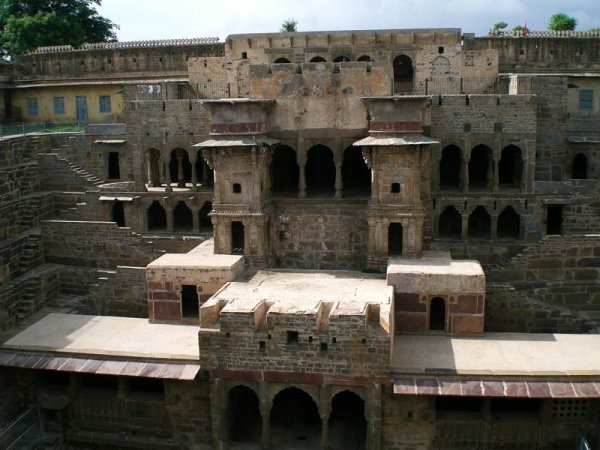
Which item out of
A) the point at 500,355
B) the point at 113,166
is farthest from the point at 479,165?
the point at 113,166

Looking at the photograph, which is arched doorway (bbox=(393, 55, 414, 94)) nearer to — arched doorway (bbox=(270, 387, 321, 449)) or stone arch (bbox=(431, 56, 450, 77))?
stone arch (bbox=(431, 56, 450, 77))

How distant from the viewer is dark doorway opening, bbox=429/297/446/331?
18844 millimetres

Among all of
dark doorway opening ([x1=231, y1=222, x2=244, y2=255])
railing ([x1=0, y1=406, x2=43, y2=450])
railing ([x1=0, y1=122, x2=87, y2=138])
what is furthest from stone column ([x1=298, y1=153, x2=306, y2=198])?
railing ([x1=0, y1=122, x2=87, y2=138])

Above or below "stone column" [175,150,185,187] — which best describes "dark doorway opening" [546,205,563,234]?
below

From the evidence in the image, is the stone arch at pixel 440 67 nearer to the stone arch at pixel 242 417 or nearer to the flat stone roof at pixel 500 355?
the flat stone roof at pixel 500 355

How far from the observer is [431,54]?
90.4 ft

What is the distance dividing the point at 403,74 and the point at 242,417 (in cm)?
1748

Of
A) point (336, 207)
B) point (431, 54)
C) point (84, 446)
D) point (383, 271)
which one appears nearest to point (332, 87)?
point (336, 207)

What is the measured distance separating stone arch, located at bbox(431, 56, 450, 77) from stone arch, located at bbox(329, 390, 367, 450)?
1511cm

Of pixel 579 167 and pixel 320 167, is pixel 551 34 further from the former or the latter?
pixel 320 167

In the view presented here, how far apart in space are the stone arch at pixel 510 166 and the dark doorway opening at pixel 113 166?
16.9 metres

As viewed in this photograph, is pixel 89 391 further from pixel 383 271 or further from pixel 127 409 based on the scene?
pixel 383 271

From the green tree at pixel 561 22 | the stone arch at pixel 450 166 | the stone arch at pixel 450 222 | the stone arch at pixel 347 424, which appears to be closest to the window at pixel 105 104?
the stone arch at pixel 450 166

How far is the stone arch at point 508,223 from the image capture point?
82.3ft
